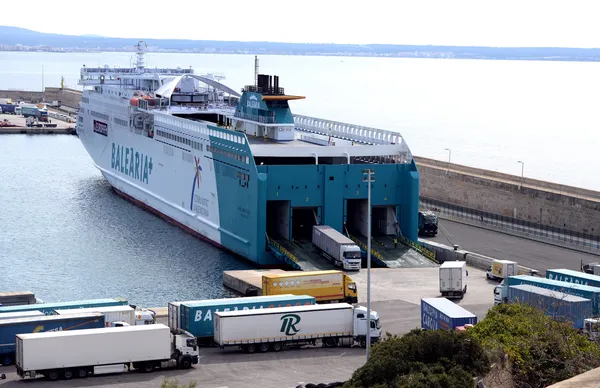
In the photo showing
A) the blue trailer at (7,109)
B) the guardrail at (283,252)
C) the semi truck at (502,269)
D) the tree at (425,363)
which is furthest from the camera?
the blue trailer at (7,109)

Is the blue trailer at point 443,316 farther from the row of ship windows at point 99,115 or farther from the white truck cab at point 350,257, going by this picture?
the row of ship windows at point 99,115

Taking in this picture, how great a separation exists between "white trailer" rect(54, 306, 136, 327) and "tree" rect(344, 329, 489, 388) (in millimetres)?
8776

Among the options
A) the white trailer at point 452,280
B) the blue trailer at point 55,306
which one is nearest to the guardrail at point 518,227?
the white trailer at point 452,280

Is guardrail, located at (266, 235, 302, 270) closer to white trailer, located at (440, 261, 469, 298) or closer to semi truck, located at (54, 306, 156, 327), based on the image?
white trailer, located at (440, 261, 469, 298)

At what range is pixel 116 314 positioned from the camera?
2934cm

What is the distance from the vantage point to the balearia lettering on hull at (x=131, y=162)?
2210 inches

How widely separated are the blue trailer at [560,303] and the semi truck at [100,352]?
10.1 metres

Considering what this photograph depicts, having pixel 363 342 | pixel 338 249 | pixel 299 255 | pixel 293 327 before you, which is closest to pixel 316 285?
pixel 338 249

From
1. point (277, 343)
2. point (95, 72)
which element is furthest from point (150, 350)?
point (95, 72)

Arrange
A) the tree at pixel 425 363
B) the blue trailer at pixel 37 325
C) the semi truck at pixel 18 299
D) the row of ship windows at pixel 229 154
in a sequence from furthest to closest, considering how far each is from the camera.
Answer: the row of ship windows at pixel 229 154
the semi truck at pixel 18 299
the blue trailer at pixel 37 325
the tree at pixel 425 363

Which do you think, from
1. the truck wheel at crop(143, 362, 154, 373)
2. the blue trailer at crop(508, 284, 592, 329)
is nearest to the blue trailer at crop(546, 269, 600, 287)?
the blue trailer at crop(508, 284, 592, 329)

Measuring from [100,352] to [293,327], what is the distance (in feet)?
18.0

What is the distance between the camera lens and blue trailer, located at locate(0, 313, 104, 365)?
27.5m

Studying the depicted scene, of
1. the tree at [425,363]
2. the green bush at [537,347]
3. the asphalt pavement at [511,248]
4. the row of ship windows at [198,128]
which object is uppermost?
the row of ship windows at [198,128]
